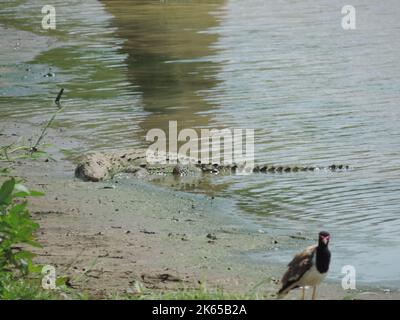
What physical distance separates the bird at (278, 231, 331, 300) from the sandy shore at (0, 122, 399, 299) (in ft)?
1.35

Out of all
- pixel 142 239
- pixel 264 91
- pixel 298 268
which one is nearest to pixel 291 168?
pixel 142 239

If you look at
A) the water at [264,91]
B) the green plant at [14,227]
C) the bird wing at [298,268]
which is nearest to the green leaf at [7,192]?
the green plant at [14,227]

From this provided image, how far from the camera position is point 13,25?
2019cm

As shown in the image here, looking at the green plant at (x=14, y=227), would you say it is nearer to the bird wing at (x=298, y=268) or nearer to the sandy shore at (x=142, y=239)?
the sandy shore at (x=142, y=239)

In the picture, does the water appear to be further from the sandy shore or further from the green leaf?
the green leaf

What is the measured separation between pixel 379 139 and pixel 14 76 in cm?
649

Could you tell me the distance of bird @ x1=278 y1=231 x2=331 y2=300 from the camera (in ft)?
18.0

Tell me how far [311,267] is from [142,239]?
2.30 metres

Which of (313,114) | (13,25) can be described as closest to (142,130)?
(313,114)

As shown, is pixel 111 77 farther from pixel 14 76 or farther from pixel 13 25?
pixel 13 25

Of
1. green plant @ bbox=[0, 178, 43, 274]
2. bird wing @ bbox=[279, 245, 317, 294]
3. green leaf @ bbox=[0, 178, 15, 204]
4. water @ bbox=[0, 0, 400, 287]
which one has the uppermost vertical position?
green leaf @ bbox=[0, 178, 15, 204]

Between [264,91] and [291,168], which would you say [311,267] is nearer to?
[291,168]

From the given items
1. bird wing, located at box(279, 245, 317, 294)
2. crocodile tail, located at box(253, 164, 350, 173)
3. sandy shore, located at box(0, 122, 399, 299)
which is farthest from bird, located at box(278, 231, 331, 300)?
crocodile tail, located at box(253, 164, 350, 173)
